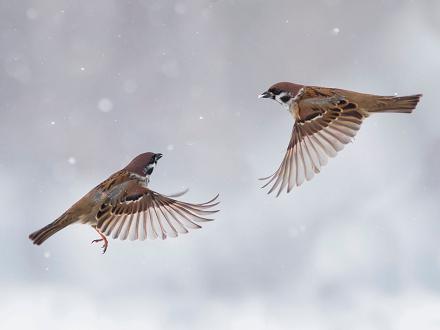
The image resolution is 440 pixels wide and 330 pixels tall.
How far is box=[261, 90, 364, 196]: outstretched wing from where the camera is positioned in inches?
233

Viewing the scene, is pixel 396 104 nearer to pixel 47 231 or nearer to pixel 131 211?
pixel 131 211

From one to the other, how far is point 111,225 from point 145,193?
611 mm

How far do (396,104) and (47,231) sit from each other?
482 cm

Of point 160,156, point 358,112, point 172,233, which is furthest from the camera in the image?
point 160,156

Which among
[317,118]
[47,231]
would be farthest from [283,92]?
[47,231]

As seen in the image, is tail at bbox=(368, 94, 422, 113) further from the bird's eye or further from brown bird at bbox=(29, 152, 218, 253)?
brown bird at bbox=(29, 152, 218, 253)

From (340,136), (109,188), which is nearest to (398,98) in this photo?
(340,136)

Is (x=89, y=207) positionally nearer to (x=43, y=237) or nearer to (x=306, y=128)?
(x=43, y=237)

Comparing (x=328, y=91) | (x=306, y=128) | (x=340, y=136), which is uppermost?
(x=328, y=91)

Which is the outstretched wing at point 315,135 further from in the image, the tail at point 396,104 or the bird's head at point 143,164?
the bird's head at point 143,164

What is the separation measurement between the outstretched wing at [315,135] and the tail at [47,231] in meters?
2.81

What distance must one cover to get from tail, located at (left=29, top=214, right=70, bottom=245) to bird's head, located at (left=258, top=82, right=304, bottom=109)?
3.19 m

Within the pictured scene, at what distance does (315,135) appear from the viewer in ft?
20.3

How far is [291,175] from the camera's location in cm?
604
